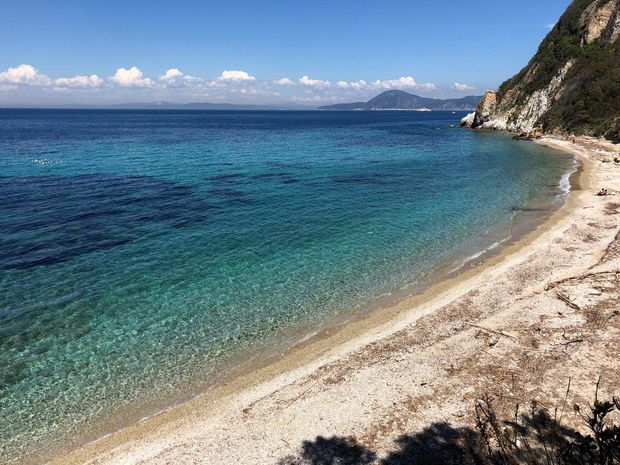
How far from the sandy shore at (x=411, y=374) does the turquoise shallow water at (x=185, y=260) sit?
5.95ft

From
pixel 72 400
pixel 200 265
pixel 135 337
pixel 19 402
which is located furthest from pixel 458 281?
pixel 19 402

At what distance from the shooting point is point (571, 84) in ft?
292

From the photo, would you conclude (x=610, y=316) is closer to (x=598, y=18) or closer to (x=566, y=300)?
(x=566, y=300)

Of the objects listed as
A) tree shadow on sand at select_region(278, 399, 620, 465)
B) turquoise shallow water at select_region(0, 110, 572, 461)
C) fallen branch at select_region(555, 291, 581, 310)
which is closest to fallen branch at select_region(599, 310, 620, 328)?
fallen branch at select_region(555, 291, 581, 310)

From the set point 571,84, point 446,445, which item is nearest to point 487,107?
point 571,84

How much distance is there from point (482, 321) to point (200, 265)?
15.3 meters

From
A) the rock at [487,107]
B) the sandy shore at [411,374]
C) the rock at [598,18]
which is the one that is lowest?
the sandy shore at [411,374]

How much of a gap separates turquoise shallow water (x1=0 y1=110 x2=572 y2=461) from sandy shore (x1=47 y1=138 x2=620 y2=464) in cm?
181

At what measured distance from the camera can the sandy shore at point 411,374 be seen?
1157 cm

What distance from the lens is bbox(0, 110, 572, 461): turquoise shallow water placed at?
14.7 metres

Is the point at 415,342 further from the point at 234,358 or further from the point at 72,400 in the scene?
the point at 72,400

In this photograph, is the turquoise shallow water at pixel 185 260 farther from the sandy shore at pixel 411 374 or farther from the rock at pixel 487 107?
the rock at pixel 487 107

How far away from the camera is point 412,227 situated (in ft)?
98.1

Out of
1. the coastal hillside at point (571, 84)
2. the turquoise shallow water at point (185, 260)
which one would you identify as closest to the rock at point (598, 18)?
the coastal hillside at point (571, 84)
